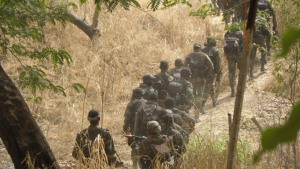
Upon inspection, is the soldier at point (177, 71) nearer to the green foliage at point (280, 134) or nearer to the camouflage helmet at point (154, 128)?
the camouflage helmet at point (154, 128)

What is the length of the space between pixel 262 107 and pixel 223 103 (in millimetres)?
1012

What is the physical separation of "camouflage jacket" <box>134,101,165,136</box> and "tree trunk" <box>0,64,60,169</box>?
108 inches

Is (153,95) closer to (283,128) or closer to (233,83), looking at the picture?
(233,83)

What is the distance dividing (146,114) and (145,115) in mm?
26

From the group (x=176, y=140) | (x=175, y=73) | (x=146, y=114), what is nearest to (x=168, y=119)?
(x=176, y=140)

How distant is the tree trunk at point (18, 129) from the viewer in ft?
14.4

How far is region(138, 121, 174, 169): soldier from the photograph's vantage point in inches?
221

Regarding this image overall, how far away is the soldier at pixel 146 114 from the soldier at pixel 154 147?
115 cm

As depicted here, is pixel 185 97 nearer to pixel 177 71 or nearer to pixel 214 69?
pixel 177 71

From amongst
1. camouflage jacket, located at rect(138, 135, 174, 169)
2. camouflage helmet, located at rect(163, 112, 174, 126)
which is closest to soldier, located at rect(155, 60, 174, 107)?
camouflage helmet, located at rect(163, 112, 174, 126)

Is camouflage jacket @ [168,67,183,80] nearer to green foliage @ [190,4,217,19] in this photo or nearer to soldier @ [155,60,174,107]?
soldier @ [155,60,174,107]

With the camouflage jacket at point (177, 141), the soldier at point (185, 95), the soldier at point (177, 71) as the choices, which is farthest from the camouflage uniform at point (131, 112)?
the camouflage jacket at point (177, 141)

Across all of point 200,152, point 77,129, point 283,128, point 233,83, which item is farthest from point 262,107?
point 283,128

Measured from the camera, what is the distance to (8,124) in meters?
4.39
